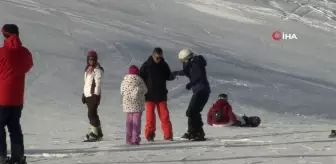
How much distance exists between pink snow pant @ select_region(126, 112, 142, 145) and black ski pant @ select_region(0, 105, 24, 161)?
Answer: 2873 millimetres

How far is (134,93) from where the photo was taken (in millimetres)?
11102

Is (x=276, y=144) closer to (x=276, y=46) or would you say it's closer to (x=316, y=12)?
(x=276, y=46)

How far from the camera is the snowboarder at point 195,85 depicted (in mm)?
11383

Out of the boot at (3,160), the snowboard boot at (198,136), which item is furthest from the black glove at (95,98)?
the boot at (3,160)

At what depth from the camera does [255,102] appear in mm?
20766

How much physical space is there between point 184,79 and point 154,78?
11003 mm

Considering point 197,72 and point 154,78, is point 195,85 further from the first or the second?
point 154,78

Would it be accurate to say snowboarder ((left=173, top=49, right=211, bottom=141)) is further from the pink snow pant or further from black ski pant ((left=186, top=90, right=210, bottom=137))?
the pink snow pant

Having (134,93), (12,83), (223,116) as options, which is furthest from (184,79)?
(12,83)

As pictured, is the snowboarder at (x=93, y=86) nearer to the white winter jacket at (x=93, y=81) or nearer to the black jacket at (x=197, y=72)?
the white winter jacket at (x=93, y=81)

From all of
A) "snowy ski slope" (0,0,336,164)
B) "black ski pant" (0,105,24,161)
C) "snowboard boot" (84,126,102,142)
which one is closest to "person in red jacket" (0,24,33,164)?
"black ski pant" (0,105,24,161)

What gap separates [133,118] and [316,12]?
4145 cm

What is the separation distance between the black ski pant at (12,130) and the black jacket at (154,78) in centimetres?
364

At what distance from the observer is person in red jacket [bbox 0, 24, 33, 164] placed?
8.09 metres
